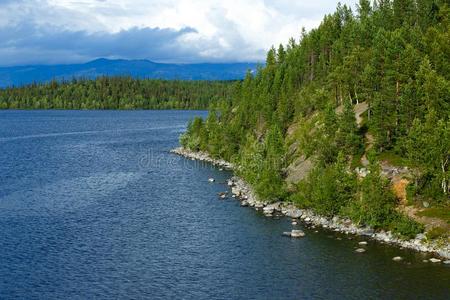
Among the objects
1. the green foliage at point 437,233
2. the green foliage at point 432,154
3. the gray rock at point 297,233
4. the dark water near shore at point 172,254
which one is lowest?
the dark water near shore at point 172,254

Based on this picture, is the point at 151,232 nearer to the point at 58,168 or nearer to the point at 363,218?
the point at 363,218

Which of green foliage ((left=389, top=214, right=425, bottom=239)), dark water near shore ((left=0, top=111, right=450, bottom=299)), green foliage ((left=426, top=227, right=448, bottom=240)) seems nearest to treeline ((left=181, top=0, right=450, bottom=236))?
green foliage ((left=389, top=214, right=425, bottom=239))

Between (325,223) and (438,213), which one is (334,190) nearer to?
(325,223)

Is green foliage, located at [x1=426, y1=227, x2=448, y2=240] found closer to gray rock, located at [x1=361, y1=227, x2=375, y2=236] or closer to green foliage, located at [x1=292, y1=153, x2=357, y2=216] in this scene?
gray rock, located at [x1=361, y1=227, x2=375, y2=236]

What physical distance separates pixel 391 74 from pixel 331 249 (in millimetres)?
38912

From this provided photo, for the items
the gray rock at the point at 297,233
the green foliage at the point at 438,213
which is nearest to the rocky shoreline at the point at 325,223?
the gray rock at the point at 297,233

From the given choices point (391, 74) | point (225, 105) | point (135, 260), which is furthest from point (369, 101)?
point (225, 105)

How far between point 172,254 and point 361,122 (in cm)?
5626

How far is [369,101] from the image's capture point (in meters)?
106

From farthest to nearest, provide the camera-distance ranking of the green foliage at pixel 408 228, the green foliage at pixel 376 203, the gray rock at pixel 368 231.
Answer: the gray rock at pixel 368 231 → the green foliage at pixel 376 203 → the green foliage at pixel 408 228

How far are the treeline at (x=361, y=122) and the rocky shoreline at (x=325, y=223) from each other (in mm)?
1590

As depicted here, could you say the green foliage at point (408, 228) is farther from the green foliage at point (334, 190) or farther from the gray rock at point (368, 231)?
the green foliage at point (334, 190)

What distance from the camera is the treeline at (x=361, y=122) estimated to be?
7969 cm

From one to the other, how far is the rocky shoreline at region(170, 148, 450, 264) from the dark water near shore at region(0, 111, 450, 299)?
2.37 metres
